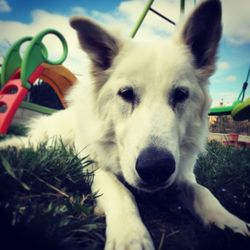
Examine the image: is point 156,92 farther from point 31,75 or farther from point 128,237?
point 31,75

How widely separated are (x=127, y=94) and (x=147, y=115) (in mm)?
324

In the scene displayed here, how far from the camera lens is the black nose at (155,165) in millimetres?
1725

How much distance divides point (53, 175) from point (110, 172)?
0.51m

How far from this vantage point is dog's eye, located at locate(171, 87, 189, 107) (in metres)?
2.29

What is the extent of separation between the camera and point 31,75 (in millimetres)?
3783

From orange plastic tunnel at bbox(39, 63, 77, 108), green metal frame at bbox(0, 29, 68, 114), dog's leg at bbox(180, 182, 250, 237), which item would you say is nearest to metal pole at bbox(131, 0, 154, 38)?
green metal frame at bbox(0, 29, 68, 114)

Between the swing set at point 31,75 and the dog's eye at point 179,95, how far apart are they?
5.96 feet

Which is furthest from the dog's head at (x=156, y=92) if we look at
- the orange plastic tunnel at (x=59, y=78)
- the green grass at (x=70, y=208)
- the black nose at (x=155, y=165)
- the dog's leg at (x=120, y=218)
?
the orange plastic tunnel at (x=59, y=78)

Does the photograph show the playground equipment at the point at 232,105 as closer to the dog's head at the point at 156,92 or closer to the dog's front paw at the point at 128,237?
the dog's head at the point at 156,92

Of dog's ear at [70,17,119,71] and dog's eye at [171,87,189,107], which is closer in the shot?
dog's eye at [171,87,189,107]

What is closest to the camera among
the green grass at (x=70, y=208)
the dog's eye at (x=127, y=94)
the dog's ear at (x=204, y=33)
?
the green grass at (x=70, y=208)

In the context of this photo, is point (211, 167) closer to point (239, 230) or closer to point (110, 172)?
point (110, 172)

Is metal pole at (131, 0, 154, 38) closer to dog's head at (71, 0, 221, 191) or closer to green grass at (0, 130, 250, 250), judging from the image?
dog's head at (71, 0, 221, 191)

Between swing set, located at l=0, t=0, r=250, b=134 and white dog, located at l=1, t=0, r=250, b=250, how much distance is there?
2.30ft
